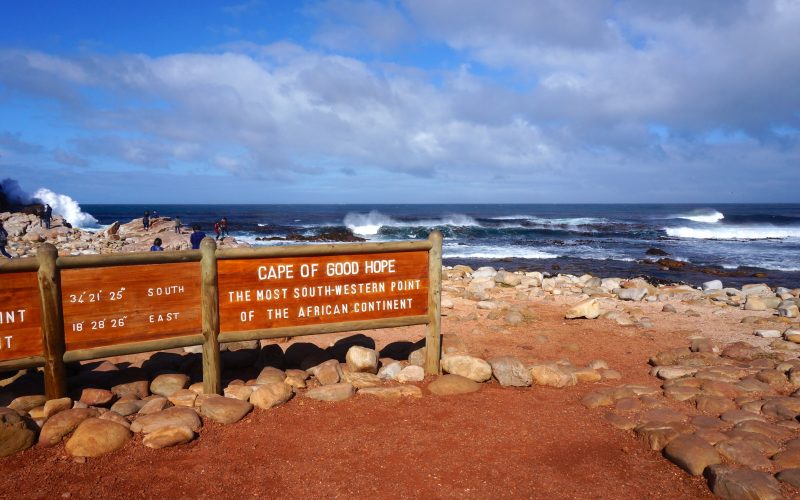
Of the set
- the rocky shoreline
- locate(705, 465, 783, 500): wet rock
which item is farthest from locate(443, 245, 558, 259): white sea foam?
locate(705, 465, 783, 500): wet rock

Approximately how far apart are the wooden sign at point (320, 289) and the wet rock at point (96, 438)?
133 centimetres

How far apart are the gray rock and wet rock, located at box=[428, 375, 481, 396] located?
12.2 inches

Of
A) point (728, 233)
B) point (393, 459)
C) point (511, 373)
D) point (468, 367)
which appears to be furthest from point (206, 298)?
point (728, 233)

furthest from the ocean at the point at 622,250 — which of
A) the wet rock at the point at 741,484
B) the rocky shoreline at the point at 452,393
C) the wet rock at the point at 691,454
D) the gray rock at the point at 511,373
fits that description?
the wet rock at the point at 741,484

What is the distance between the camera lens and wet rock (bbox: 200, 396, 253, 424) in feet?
16.1

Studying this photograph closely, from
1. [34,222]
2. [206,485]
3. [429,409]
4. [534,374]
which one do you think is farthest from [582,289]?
[34,222]

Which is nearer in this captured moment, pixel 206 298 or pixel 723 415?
pixel 723 415

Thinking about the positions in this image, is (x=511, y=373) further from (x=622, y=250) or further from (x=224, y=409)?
(x=622, y=250)

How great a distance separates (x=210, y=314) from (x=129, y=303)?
71 cm

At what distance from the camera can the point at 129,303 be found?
511cm

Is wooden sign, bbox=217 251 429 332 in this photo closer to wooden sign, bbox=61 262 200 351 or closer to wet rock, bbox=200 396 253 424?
wooden sign, bbox=61 262 200 351

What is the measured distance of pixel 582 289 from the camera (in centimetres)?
1420

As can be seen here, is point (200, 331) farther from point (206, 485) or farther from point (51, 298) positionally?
point (206, 485)

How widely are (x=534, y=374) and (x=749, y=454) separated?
2293mm
